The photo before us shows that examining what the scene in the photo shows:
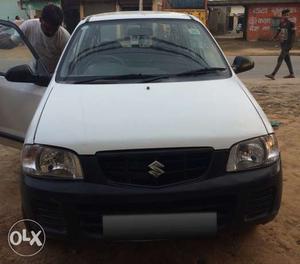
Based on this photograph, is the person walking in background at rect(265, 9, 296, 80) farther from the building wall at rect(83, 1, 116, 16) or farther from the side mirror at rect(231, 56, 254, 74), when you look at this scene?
the building wall at rect(83, 1, 116, 16)

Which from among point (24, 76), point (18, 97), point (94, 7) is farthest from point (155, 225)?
point (94, 7)

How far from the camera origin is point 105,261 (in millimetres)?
3438

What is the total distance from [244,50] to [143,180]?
2476cm

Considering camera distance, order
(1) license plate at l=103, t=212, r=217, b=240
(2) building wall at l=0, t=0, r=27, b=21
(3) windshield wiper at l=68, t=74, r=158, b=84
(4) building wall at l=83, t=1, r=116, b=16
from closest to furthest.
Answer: (1) license plate at l=103, t=212, r=217, b=240 < (3) windshield wiper at l=68, t=74, r=158, b=84 < (4) building wall at l=83, t=1, r=116, b=16 < (2) building wall at l=0, t=0, r=27, b=21

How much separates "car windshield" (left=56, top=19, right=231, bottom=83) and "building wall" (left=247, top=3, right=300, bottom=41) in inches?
1113

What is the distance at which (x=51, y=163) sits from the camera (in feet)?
9.91

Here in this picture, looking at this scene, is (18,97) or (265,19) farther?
(265,19)

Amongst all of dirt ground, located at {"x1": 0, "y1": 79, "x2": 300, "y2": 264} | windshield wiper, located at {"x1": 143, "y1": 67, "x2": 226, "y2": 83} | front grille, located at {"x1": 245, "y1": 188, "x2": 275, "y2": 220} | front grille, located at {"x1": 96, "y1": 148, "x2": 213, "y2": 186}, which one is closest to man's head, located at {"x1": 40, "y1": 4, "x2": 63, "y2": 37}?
windshield wiper, located at {"x1": 143, "y1": 67, "x2": 226, "y2": 83}

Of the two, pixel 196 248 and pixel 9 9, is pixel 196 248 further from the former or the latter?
pixel 9 9

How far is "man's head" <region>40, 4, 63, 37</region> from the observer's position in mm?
5172

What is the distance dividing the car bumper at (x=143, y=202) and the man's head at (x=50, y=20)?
2623 mm

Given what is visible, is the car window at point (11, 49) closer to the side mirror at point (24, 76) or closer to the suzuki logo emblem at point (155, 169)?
the side mirror at point (24, 76)

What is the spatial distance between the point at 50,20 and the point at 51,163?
261cm

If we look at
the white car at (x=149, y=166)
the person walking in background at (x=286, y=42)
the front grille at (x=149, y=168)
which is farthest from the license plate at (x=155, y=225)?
the person walking in background at (x=286, y=42)
